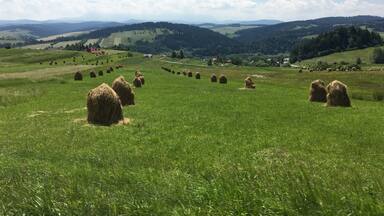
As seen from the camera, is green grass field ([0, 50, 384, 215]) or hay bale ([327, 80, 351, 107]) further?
hay bale ([327, 80, 351, 107])

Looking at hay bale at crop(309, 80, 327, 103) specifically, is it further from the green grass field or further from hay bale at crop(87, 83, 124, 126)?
hay bale at crop(87, 83, 124, 126)

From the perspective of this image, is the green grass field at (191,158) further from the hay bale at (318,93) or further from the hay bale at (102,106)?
the hay bale at (318,93)

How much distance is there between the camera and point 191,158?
21891 millimetres

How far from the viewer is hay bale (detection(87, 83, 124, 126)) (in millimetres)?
32750

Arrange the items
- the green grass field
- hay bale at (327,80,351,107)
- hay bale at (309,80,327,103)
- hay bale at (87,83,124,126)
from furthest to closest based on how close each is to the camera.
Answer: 1. hay bale at (309,80,327,103)
2. hay bale at (327,80,351,107)
3. hay bale at (87,83,124,126)
4. the green grass field

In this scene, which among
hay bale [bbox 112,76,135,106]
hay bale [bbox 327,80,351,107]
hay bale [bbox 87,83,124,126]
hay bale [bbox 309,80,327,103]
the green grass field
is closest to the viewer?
the green grass field

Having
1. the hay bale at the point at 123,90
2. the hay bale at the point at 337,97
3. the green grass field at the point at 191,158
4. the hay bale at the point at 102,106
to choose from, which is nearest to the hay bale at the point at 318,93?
the green grass field at the point at 191,158

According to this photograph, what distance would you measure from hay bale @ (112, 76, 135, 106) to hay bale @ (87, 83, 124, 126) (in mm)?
9875

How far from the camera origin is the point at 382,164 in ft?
69.6

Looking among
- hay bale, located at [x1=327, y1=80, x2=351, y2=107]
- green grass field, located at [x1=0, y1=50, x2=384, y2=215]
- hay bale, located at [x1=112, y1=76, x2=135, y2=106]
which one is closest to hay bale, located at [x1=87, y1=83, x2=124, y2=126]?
green grass field, located at [x1=0, y1=50, x2=384, y2=215]

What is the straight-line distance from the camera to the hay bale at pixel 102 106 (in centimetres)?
3275

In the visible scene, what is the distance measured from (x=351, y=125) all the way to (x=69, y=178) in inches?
1039

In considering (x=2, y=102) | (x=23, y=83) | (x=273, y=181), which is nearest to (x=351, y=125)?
(x=273, y=181)

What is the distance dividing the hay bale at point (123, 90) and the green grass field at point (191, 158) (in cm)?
142
